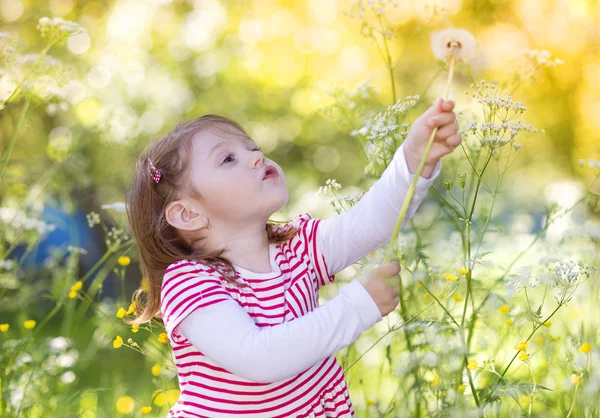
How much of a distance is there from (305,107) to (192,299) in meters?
6.11

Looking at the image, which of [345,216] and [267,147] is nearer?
[345,216]

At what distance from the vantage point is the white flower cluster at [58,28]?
89.4 inches

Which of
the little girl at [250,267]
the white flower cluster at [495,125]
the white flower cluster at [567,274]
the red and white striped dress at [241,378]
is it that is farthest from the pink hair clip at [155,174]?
the white flower cluster at [567,274]

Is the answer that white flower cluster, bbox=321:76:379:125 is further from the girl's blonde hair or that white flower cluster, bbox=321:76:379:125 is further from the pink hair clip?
the pink hair clip

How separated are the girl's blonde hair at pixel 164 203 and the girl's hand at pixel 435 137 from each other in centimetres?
38

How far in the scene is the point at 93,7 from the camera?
701cm

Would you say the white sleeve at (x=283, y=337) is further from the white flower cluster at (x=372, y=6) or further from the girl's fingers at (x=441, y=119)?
the white flower cluster at (x=372, y=6)

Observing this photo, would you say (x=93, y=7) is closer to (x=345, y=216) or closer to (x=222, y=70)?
(x=222, y=70)

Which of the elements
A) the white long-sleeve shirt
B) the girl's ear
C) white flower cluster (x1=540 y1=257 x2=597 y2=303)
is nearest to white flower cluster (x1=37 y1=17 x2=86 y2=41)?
the girl's ear

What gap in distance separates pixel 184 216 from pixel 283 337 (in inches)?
17.9

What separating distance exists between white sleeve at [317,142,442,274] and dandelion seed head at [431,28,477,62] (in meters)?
0.25

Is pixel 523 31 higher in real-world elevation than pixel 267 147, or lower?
higher

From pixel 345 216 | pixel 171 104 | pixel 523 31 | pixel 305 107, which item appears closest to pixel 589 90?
pixel 523 31

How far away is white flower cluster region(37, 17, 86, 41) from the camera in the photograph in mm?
2270
